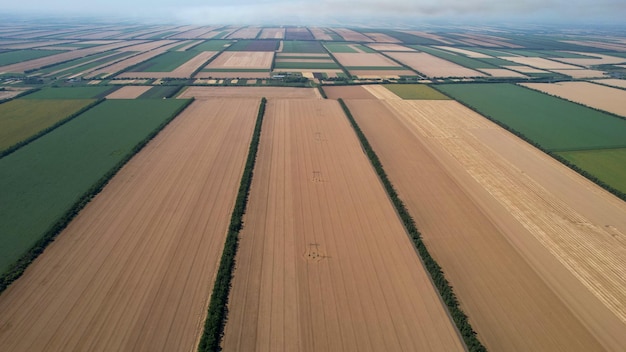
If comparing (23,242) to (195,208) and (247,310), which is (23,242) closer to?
(195,208)

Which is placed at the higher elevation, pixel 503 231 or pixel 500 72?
pixel 500 72

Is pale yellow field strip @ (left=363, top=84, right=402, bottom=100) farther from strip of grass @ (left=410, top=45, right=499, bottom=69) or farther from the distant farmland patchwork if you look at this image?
strip of grass @ (left=410, top=45, right=499, bottom=69)

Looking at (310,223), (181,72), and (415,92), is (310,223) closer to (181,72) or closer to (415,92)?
(415,92)

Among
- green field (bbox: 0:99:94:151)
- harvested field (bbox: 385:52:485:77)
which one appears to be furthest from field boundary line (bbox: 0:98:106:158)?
harvested field (bbox: 385:52:485:77)

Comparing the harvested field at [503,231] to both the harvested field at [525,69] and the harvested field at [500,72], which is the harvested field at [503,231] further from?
the harvested field at [525,69]

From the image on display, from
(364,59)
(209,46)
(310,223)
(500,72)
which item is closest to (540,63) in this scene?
(500,72)

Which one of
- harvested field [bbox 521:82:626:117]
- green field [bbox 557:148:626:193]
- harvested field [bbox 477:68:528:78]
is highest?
harvested field [bbox 477:68:528:78]
